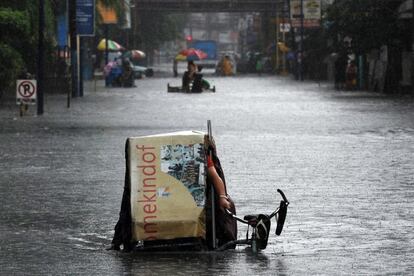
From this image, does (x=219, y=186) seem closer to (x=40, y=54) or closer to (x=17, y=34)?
(x=40, y=54)

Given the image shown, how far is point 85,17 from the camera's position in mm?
52812

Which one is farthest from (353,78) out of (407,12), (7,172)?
(7,172)

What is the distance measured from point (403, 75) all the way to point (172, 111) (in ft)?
62.3

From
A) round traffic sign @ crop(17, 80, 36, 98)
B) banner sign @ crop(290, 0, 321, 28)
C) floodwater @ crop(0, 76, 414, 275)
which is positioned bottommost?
floodwater @ crop(0, 76, 414, 275)

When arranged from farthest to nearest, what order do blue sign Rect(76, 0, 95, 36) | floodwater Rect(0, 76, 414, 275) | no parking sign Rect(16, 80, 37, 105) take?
1. blue sign Rect(76, 0, 95, 36)
2. no parking sign Rect(16, 80, 37, 105)
3. floodwater Rect(0, 76, 414, 275)

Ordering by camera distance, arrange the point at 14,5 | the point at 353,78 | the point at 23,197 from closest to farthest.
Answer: the point at 23,197 < the point at 14,5 < the point at 353,78

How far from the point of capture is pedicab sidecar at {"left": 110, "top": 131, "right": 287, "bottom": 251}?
12.0 metres

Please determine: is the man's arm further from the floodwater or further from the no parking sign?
the no parking sign

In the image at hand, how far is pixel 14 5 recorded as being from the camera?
49875 millimetres

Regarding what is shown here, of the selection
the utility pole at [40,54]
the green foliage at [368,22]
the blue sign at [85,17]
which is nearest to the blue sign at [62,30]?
the blue sign at [85,17]

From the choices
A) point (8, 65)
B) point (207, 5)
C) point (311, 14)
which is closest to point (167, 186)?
point (8, 65)

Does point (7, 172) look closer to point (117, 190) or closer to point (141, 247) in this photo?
point (117, 190)

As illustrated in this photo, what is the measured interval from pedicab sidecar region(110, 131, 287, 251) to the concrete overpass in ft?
359

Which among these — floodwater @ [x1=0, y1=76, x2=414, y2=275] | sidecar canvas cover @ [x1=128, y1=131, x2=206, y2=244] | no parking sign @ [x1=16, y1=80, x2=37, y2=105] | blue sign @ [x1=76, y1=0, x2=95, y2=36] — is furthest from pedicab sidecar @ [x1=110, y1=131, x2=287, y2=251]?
blue sign @ [x1=76, y1=0, x2=95, y2=36]
